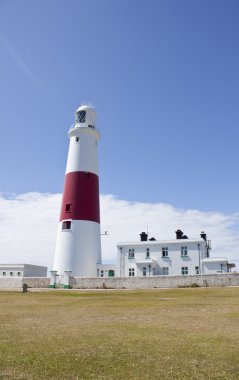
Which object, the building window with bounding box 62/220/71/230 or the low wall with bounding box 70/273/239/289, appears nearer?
the low wall with bounding box 70/273/239/289

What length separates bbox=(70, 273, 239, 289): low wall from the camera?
36.1 meters

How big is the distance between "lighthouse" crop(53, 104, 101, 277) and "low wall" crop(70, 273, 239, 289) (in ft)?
8.66

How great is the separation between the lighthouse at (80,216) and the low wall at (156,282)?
2639 mm

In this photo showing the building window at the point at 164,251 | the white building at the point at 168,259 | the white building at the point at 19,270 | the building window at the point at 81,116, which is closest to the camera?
the white building at the point at 168,259

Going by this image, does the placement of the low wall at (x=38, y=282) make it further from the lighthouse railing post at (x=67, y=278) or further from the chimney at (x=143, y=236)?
the chimney at (x=143, y=236)

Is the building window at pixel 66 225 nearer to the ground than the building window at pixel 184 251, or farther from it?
farther from it

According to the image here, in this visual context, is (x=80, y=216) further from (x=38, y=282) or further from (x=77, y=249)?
(x=38, y=282)

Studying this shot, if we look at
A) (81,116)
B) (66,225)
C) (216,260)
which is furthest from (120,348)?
(81,116)

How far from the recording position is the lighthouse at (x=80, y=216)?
4247 centimetres

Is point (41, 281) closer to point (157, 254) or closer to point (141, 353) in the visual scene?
point (157, 254)

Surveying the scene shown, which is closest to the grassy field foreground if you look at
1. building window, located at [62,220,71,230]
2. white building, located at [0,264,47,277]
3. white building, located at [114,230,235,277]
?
building window, located at [62,220,71,230]

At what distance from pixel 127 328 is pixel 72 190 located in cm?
3192

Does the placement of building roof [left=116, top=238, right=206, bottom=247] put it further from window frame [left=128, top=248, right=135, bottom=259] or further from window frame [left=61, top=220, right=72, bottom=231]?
window frame [left=61, top=220, right=72, bottom=231]

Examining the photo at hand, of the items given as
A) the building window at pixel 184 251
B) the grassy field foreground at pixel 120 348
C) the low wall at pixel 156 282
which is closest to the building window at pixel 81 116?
the low wall at pixel 156 282
